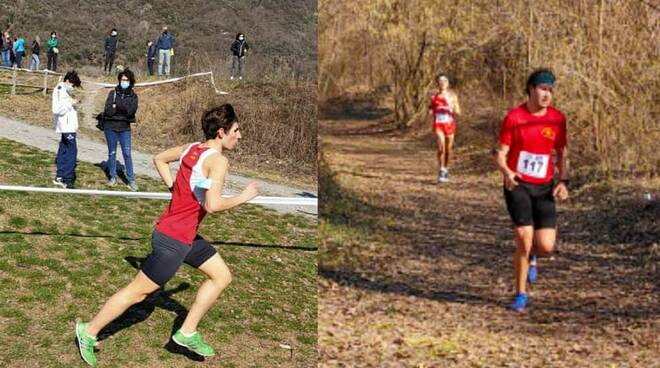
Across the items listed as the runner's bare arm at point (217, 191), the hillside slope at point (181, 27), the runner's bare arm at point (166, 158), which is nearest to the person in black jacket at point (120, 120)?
the hillside slope at point (181, 27)

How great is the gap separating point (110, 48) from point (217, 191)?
201cm

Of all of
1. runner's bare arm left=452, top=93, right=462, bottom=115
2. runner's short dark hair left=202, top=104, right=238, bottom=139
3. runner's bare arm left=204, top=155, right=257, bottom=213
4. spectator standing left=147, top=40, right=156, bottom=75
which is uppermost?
spectator standing left=147, top=40, right=156, bottom=75

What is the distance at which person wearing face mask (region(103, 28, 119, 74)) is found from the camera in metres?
4.25

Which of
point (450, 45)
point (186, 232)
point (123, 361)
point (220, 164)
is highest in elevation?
point (450, 45)

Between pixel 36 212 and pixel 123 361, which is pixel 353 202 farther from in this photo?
pixel 36 212

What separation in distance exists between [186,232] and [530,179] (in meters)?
1.09

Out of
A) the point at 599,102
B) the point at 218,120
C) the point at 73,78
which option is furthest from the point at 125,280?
the point at 599,102

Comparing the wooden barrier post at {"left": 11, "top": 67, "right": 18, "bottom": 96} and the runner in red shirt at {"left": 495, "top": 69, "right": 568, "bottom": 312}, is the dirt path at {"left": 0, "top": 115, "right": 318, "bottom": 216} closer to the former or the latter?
the wooden barrier post at {"left": 11, "top": 67, "right": 18, "bottom": 96}

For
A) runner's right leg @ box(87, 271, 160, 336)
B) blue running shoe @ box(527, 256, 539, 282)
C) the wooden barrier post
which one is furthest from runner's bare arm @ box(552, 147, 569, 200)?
A: the wooden barrier post

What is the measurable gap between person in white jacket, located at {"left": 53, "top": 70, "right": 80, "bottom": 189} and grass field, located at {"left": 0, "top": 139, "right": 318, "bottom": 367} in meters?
0.11

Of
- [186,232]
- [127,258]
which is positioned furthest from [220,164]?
[127,258]

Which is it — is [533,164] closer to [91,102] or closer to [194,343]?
[194,343]

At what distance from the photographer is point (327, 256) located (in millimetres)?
2410

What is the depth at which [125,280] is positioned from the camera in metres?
3.70
